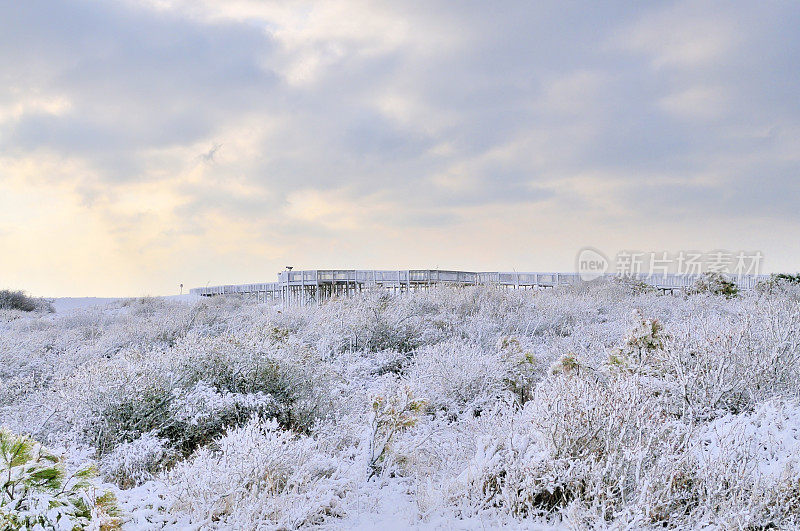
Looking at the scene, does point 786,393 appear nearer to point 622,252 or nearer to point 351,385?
point 351,385

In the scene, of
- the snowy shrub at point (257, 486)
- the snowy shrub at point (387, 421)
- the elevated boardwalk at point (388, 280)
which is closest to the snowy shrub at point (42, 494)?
the snowy shrub at point (257, 486)

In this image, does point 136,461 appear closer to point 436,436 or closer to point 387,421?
point 387,421

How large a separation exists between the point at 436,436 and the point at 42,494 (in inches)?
123

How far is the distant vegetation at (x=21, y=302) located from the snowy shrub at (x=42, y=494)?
23147mm

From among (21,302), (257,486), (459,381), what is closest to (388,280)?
(459,381)

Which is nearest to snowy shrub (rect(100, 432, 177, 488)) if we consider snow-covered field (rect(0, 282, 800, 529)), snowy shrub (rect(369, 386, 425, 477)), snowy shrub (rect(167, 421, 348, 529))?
snow-covered field (rect(0, 282, 800, 529))

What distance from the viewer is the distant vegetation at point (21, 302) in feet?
72.5

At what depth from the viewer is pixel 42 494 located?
252 cm

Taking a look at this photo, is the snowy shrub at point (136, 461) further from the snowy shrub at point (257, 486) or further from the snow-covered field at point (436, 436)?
the snowy shrub at point (257, 486)

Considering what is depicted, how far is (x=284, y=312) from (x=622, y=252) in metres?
13.4

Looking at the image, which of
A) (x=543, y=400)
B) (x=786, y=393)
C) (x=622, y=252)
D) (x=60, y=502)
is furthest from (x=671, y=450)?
(x=622, y=252)

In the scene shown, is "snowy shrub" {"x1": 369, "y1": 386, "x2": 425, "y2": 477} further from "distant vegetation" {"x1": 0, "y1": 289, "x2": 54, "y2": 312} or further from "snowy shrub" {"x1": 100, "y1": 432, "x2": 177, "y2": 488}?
"distant vegetation" {"x1": 0, "y1": 289, "x2": 54, "y2": 312}

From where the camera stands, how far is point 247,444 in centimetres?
376

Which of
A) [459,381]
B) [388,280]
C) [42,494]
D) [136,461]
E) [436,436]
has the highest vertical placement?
[388,280]
